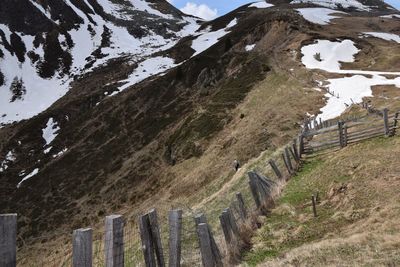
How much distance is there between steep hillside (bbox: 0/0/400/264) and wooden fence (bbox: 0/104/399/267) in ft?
25.1

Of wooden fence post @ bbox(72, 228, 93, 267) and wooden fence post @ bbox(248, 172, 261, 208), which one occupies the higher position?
A: wooden fence post @ bbox(72, 228, 93, 267)

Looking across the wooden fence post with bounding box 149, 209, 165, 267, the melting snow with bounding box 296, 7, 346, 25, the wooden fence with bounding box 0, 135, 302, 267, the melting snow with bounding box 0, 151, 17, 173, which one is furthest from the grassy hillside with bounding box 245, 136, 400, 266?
the melting snow with bounding box 296, 7, 346, 25

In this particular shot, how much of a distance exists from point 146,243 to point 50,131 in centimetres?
7508

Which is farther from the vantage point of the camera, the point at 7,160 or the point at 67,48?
the point at 67,48

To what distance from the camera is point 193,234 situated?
1617cm

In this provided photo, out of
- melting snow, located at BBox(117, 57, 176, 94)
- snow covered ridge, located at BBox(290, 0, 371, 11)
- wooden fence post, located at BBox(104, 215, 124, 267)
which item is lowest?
melting snow, located at BBox(117, 57, 176, 94)

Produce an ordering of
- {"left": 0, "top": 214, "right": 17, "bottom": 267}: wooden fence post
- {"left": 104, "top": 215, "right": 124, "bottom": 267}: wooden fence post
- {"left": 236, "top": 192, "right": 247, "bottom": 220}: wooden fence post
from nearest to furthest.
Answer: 1. {"left": 0, "top": 214, "right": 17, "bottom": 267}: wooden fence post
2. {"left": 104, "top": 215, "right": 124, "bottom": 267}: wooden fence post
3. {"left": 236, "top": 192, "right": 247, "bottom": 220}: wooden fence post

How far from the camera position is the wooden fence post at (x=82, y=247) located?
5102 millimetres

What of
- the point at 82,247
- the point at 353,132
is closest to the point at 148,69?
the point at 353,132

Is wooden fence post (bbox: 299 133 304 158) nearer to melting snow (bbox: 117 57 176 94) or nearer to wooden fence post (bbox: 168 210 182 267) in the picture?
wooden fence post (bbox: 168 210 182 267)

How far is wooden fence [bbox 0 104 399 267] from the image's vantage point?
5125 millimetres

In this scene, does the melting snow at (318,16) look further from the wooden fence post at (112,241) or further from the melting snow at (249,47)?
the wooden fence post at (112,241)

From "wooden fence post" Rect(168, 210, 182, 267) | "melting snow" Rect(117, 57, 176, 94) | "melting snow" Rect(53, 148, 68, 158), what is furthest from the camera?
"melting snow" Rect(117, 57, 176, 94)

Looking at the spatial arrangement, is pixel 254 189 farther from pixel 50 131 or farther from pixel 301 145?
pixel 50 131
